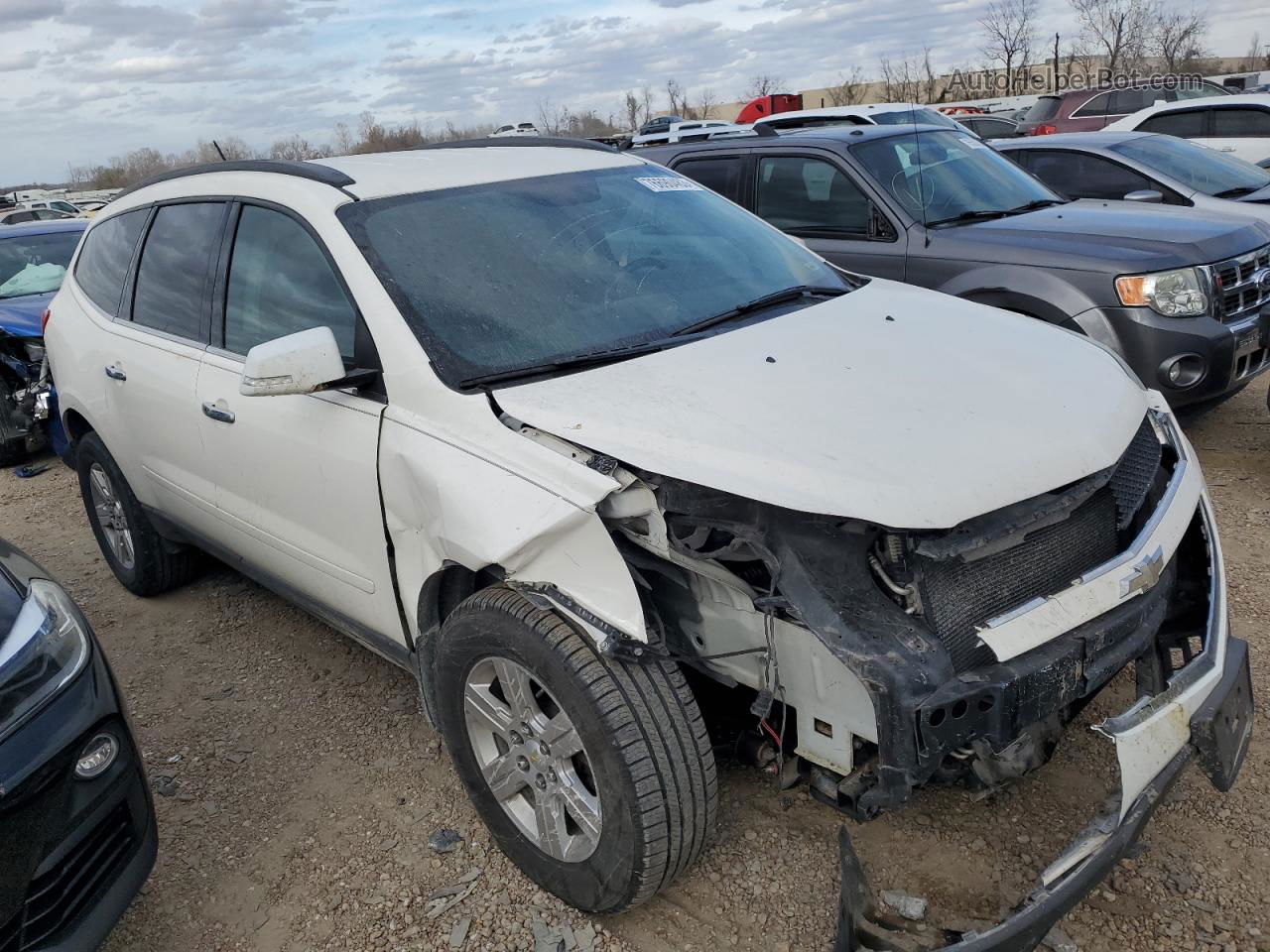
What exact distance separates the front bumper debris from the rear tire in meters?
3.53

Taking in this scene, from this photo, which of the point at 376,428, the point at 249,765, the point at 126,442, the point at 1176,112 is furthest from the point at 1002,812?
the point at 1176,112

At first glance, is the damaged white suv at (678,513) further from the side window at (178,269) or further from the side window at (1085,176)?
the side window at (1085,176)

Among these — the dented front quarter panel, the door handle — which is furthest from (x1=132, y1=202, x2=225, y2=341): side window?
the dented front quarter panel

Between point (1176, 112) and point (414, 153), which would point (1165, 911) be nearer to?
point (414, 153)

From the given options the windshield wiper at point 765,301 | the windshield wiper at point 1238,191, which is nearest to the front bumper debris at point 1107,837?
the windshield wiper at point 765,301

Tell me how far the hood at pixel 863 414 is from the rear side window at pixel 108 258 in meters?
2.53

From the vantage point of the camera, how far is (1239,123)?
10.9 meters

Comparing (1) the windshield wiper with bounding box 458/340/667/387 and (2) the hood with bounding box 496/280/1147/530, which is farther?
(1) the windshield wiper with bounding box 458/340/667/387

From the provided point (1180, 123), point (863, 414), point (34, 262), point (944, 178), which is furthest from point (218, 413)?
point (1180, 123)

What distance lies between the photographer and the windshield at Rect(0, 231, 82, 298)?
782 cm

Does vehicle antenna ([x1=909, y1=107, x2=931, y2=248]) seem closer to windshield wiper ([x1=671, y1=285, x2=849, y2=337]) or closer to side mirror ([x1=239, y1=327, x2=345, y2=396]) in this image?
windshield wiper ([x1=671, y1=285, x2=849, y2=337])

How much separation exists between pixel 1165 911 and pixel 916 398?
1.37 metres

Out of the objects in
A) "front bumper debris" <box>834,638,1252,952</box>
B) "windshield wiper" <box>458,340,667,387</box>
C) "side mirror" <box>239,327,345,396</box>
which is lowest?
"front bumper debris" <box>834,638,1252,952</box>

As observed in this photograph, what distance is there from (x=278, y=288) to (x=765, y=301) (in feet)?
5.14
